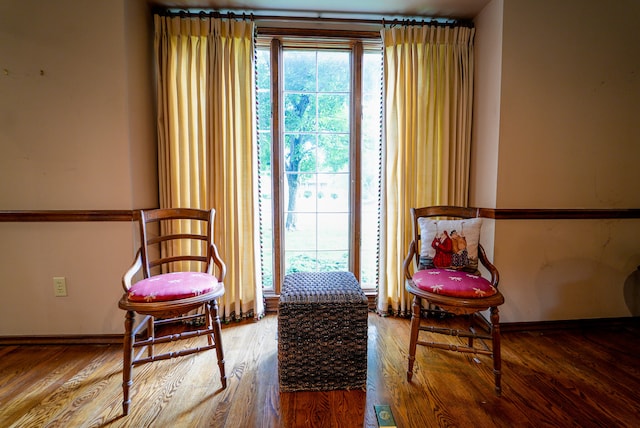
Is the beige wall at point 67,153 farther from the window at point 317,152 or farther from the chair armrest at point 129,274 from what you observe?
the window at point 317,152

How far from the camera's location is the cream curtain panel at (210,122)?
197 cm

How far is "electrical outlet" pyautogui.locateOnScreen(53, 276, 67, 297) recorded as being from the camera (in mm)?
1774

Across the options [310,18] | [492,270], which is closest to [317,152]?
[310,18]

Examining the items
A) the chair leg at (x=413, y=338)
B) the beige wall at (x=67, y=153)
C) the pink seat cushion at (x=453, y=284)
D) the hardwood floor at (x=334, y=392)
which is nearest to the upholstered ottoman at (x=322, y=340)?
the hardwood floor at (x=334, y=392)

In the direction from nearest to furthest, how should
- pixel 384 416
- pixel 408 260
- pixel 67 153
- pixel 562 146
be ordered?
pixel 384 416
pixel 408 260
pixel 67 153
pixel 562 146

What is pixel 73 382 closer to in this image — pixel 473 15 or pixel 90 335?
pixel 90 335

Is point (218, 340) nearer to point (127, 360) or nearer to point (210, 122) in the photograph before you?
point (127, 360)

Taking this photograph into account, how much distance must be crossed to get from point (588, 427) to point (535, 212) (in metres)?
1.24

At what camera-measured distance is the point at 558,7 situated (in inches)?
71.9

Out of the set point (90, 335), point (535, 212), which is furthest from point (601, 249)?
point (90, 335)

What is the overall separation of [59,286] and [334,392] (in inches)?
74.5

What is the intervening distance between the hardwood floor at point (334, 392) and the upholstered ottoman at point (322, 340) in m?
0.07

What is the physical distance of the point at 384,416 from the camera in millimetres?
1203

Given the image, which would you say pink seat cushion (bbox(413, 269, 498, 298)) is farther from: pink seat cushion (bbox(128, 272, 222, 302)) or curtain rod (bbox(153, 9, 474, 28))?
curtain rod (bbox(153, 9, 474, 28))
